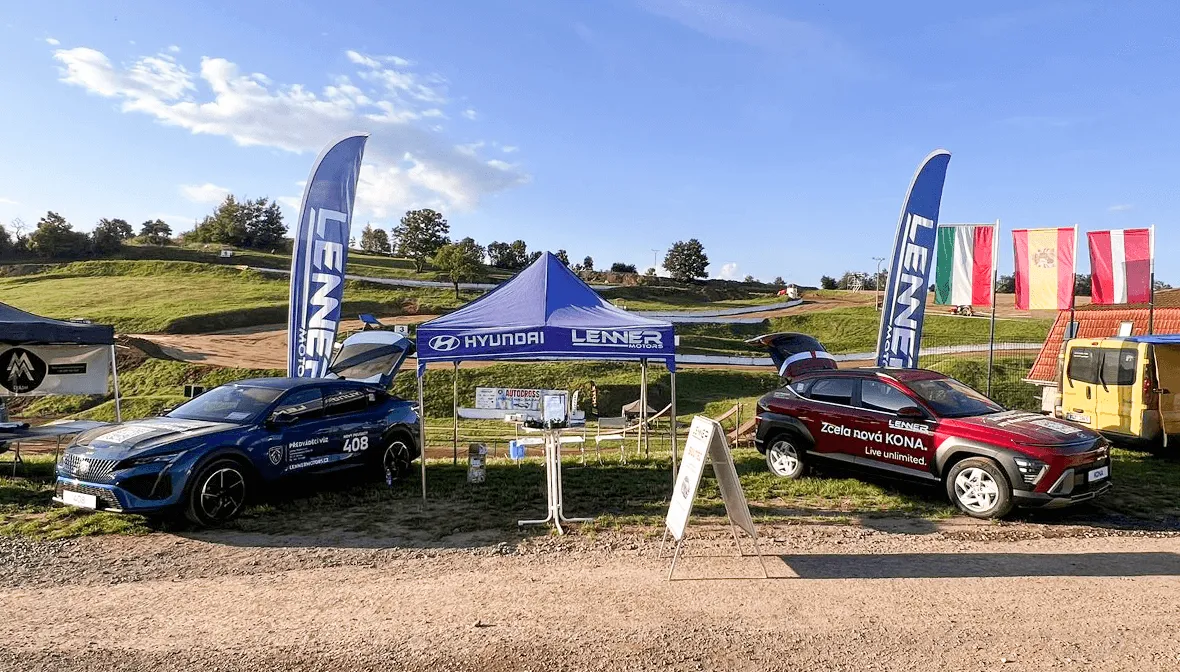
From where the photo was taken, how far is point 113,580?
5.65m

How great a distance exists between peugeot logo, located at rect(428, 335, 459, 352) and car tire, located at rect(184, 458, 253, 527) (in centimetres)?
241

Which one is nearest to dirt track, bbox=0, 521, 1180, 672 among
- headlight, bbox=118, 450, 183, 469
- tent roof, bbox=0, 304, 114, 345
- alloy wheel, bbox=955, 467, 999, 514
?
alloy wheel, bbox=955, 467, 999, 514

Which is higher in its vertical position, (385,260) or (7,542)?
(385,260)

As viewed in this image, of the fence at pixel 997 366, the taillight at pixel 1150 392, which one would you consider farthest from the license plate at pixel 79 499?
the fence at pixel 997 366

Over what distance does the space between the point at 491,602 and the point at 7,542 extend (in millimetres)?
5214

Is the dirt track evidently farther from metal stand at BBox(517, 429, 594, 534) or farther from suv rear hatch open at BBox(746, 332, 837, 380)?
suv rear hatch open at BBox(746, 332, 837, 380)

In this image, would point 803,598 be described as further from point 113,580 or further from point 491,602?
point 113,580

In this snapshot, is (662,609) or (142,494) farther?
(142,494)

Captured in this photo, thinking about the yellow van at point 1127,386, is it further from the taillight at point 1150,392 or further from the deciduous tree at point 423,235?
the deciduous tree at point 423,235

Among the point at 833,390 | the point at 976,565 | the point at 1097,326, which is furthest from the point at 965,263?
the point at 976,565

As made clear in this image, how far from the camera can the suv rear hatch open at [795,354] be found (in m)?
13.6

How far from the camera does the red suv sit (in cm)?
714

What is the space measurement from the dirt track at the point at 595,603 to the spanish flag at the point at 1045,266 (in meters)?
9.65

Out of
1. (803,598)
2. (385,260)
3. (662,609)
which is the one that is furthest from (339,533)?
(385,260)
